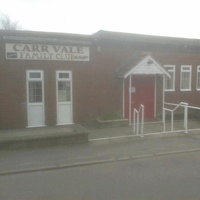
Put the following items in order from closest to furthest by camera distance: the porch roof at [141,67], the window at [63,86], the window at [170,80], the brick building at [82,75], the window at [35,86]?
the brick building at [82,75] < the window at [35,86] < the window at [63,86] < the porch roof at [141,67] < the window at [170,80]

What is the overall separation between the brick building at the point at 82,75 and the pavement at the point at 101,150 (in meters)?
2.17

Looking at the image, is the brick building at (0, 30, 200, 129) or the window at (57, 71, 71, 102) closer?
the brick building at (0, 30, 200, 129)

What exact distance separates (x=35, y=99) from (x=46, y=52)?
2.11 m

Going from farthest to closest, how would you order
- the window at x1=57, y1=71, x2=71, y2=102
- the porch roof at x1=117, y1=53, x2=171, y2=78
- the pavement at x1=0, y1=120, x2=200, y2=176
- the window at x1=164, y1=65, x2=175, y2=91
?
the window at x1=164, y1=65, x2=175, y2=91 < the porch roof at x1=117, y1=53, x2=171, y2=78 < the window at x1=57, y1=71, x2=71, y2=102 < the pavement at x1=0, y1=120, x2=200, y2=176

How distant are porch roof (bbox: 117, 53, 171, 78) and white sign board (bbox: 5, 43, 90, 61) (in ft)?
5.87

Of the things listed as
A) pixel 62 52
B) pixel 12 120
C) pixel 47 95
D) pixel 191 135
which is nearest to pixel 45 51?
pixel 62 52

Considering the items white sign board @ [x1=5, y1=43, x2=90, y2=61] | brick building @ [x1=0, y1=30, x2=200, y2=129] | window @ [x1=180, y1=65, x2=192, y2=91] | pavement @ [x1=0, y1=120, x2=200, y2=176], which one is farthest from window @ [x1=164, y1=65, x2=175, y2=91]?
white sign board @ [x1=5, y1=43, x2=90, y2=61]

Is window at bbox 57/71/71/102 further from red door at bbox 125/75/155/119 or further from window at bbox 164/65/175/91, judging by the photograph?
window at bbox 164/65/175/91

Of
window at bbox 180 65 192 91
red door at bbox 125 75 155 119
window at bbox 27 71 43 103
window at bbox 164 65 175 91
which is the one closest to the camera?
window at bbox 27 71 43 103

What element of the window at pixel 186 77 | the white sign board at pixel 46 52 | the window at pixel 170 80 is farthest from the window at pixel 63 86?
the window at pixel 186 77

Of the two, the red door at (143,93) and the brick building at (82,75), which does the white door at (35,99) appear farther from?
the red door at (143,93)

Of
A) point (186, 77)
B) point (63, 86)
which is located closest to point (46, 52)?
point (63, 86)

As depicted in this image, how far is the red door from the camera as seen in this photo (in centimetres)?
1285

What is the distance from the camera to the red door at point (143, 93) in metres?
12.9
